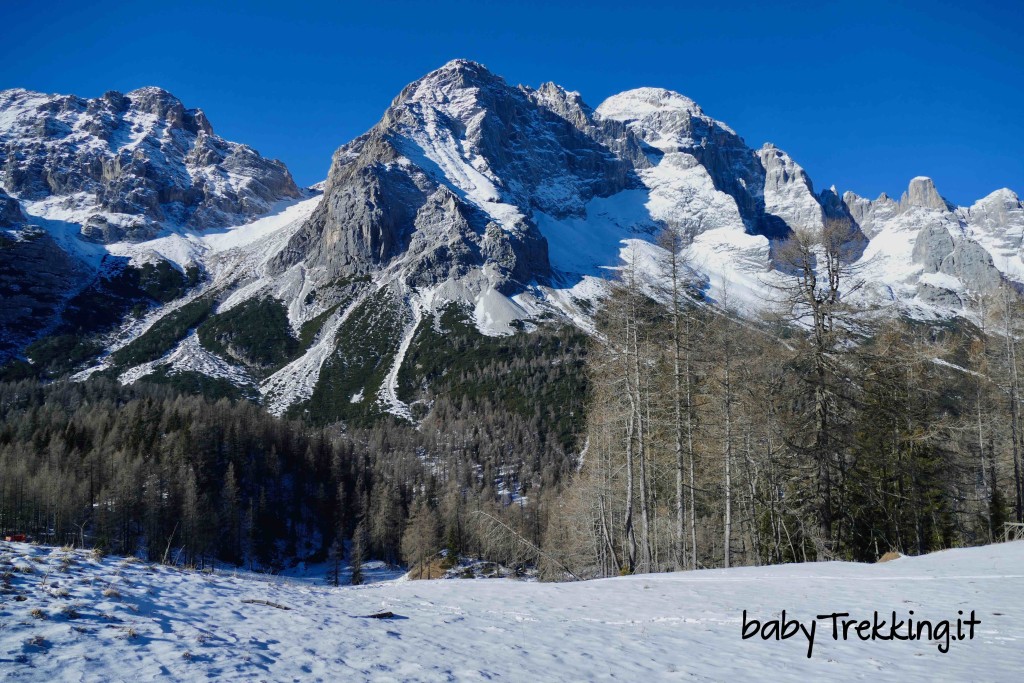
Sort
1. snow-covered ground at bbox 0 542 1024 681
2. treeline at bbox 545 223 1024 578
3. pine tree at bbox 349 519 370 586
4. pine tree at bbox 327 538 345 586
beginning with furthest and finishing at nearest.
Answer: pine tree at bbox 327 538 345 586 < pine tree at bbox 349 519 370 586 < treeline at bbox 545 223 1024 578 < snow-covered ground at bbox 0 542 1024 681

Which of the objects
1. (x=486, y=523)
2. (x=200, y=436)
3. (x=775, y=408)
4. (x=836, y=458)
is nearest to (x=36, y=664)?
(x=486, y=523)

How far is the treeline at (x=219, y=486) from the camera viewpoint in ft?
216

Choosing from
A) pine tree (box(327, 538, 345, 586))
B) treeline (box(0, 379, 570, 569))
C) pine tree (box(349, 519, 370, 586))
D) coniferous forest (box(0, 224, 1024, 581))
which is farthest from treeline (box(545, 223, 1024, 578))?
pine tree (box(327, 538, 345, 586))

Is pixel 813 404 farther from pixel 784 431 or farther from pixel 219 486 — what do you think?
pixel 219 486

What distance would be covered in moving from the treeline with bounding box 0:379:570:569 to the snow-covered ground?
3159 cm

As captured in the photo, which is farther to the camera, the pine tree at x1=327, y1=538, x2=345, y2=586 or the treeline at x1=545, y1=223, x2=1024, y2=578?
the pine tree at x1=327, y1=538, x2=345, y2=586

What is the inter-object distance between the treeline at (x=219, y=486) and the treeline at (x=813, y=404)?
2243 cm

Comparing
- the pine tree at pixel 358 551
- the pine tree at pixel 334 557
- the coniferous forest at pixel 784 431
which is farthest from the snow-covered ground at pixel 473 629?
the pine tree at pixel 334 557

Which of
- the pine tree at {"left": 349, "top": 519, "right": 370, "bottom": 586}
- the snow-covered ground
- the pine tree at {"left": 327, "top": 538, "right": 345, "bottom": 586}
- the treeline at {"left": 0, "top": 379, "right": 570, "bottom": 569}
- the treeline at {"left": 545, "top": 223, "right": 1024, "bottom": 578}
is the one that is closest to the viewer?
the snow-covered ground

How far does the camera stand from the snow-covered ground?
782cm

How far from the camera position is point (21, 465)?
67.6 metres

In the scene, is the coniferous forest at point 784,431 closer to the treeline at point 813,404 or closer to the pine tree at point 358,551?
the treeline at point 813,404

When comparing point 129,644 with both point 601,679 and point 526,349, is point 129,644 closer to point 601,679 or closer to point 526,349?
point 601,679

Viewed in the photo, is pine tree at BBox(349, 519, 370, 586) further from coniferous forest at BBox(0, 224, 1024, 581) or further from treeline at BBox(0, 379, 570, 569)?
coniferous forest at BBox(0, 224, 1024, 581)
